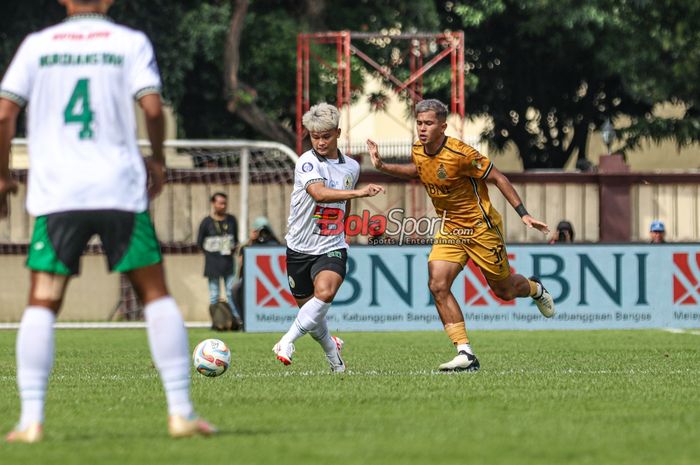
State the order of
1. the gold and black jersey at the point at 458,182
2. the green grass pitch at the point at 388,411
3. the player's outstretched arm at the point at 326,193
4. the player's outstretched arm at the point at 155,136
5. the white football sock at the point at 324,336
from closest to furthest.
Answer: the green grass pitch at the point at 388,411 → the player's outstretched arm at the point at 155,136 → the player's outstretched arm at the point at 326,193 → the white football sock at the point at 324,336 → the gold and black jersey at the point at 458,182

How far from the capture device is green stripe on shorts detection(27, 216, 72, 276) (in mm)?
7734

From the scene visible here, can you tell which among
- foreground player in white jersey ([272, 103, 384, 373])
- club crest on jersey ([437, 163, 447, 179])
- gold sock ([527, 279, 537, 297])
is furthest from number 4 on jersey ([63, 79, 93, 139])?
gold sock ([527, 279, 537, 297])

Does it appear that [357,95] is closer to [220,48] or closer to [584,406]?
[220,48]

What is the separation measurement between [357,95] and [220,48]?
3994mm

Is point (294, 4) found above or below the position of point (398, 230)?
above

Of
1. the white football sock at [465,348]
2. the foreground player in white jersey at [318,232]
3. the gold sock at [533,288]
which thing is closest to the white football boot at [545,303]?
the gold sock at [533,288]

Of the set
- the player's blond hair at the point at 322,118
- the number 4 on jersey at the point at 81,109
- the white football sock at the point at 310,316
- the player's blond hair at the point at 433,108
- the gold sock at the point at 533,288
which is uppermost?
the player's blond hair at the point at 433,108

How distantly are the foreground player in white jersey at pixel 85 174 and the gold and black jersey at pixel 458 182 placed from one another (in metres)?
5.48

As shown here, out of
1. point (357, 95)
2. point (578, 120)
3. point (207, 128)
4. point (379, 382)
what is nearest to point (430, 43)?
point (357, 95)

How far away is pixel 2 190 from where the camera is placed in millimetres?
7848

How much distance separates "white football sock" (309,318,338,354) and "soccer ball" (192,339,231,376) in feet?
2.52

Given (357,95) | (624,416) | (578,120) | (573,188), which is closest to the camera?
(624,416)

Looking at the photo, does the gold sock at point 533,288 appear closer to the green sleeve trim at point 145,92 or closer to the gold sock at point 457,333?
the gold sock at point 457,333

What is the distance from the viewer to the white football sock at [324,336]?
1277cm
